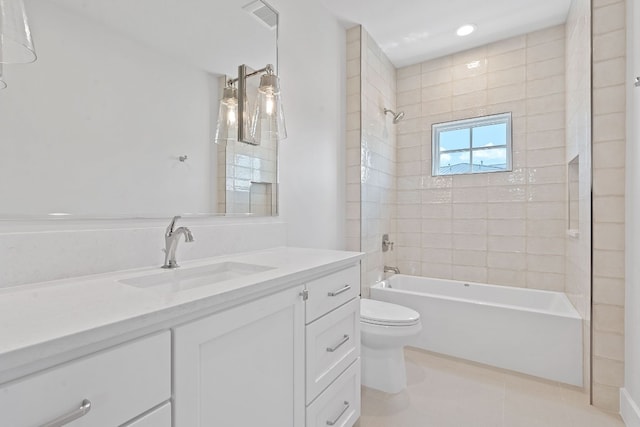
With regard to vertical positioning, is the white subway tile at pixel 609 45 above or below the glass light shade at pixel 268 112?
above

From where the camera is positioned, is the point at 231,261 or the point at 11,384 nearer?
the point at 11,384

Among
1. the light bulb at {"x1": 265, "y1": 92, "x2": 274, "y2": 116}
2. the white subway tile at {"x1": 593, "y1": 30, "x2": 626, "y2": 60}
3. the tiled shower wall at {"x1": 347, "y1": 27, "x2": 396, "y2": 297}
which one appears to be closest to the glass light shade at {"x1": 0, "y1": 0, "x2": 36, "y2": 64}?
the light bulb at {"x1": 265, "y1": 92, "x2": 274, "y2": 116}

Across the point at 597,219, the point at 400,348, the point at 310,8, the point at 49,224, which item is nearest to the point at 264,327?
the point at 49,224

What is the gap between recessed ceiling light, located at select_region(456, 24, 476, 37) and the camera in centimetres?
260

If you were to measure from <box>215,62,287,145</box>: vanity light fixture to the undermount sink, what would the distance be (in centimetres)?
62

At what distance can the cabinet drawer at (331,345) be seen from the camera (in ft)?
3.84

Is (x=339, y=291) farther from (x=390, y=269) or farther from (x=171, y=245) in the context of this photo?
(x=390, y=269)

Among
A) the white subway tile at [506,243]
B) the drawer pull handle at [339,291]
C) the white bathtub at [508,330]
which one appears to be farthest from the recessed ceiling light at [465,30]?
the drawer pull handle at [339,291]

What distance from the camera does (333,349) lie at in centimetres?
130

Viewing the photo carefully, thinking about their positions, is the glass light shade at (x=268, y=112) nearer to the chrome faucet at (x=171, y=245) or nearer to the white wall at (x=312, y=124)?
the white wall at (x=312, y=124)

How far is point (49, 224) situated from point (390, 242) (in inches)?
105

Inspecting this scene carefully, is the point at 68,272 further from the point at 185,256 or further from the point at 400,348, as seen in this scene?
the point at 400,348

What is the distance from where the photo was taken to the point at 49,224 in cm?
95

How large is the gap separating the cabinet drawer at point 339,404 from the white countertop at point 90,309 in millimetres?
517
